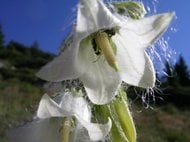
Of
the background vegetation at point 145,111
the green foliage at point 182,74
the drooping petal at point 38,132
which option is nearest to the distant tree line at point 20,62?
the background vegetation at point 145,111

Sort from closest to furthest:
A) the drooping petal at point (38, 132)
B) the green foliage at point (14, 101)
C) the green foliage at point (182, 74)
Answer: the drooping petal at point (38, 132) < the green foliage at point (14, 101) < the green foliage at point (182, 74)

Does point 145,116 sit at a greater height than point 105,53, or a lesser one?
lesser

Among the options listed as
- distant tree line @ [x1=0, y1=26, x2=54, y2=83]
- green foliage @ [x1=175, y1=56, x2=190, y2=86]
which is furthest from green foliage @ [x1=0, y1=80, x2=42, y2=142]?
green foliage @ [x1=175, y1=56, x2=190, y2=86]

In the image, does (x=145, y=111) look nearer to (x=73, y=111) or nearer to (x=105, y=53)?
(x=73, y=111)

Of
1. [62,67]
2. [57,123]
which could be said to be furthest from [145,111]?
[62,67]

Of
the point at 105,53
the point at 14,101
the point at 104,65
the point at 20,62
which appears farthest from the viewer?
the point at 20,62

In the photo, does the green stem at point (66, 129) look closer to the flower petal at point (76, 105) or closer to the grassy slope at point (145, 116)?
the flower petal at point (76, 105)

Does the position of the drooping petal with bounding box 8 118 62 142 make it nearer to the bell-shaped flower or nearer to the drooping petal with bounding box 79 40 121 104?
the bell-shaped flower
